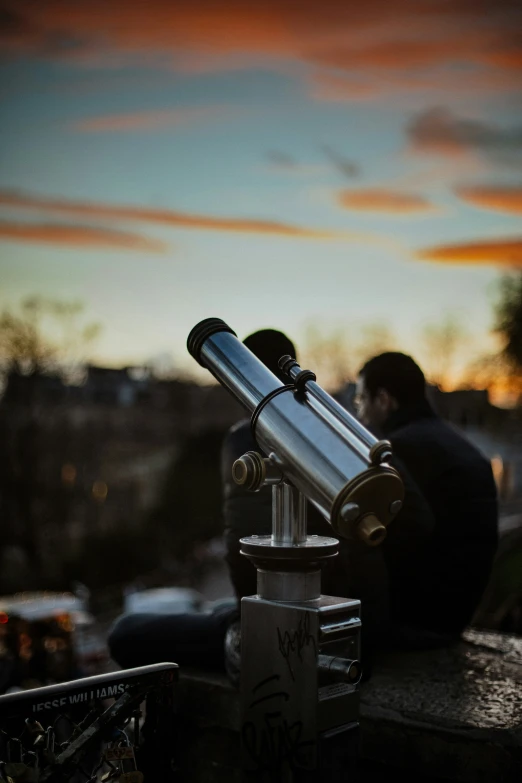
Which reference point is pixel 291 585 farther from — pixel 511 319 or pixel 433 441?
pixel 511 319

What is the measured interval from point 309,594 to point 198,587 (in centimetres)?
3242

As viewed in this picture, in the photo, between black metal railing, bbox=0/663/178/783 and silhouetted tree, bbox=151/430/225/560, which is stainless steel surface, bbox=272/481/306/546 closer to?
black metal railing, bbox=0/663/178/783

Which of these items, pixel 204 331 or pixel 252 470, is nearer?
pixel 252 470

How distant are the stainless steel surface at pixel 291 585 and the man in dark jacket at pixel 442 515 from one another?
1645 mm

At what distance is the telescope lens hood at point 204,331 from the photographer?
8.95 ft

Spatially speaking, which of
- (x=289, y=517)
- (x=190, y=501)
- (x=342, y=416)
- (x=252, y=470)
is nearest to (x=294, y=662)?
(x=289, y=517)

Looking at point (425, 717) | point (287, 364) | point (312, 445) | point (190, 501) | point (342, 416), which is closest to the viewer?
point (312, 445)

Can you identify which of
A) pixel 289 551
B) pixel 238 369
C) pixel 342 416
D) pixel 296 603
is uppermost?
pixel 238 369

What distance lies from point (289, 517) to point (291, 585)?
19 centimetres

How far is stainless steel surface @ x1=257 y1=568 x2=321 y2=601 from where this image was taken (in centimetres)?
241

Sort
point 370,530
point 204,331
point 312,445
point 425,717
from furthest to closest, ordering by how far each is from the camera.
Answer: point 425,717 → point 204,331 → point 312,445 → point 370,530

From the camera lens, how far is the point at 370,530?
216 cm

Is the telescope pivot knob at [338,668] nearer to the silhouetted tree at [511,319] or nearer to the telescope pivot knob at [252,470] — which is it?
the telescope pivot knob at [252,470]

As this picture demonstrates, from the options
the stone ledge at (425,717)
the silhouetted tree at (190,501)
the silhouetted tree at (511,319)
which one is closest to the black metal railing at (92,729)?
the stone ledge at (425,717)
